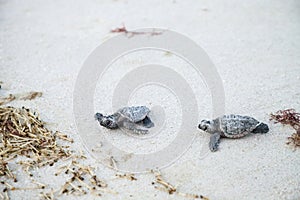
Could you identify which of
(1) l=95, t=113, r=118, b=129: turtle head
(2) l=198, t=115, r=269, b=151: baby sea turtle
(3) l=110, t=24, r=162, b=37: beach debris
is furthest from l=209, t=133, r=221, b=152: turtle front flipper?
(3) l=110, t=24, r=162, b=37: beach debris

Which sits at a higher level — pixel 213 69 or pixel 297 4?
pixel 297 4

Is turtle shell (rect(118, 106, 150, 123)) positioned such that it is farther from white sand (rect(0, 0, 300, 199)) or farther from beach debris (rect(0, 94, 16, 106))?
beach debris (rect(0, 94, 16, 106))

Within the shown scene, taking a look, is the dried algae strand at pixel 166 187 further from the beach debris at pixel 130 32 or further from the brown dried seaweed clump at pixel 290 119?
the beach debris at pixel 130 32

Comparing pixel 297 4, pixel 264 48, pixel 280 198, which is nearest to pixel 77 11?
pixel 264 48

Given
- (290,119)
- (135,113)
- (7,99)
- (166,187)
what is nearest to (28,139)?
(7,99)

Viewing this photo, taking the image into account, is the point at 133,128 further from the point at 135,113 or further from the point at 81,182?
the point at 81,182

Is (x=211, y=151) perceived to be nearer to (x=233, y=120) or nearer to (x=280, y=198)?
(x=233, y=120)
